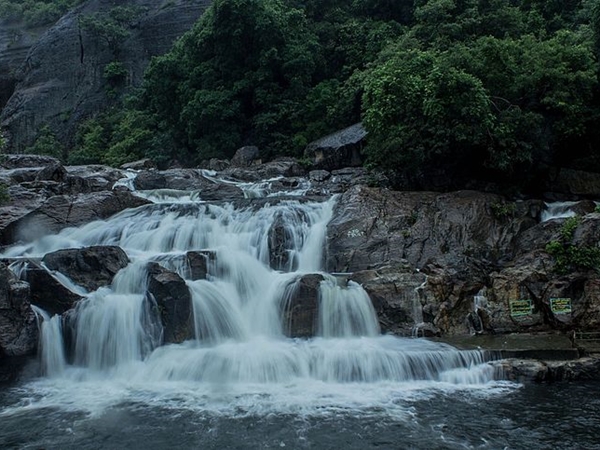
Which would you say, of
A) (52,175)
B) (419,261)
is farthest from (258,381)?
(52,175)

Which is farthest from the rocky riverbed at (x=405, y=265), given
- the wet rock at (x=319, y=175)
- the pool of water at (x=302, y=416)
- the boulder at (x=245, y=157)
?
the boulder at (x=245, y=157)

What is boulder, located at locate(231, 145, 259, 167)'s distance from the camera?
86.6ft

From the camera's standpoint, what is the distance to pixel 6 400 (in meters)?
9.72

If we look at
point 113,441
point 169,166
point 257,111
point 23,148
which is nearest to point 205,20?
point 257,111

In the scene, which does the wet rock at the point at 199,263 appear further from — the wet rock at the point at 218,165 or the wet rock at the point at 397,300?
the wet rock at the point at 218,165

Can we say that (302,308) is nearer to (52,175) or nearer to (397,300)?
(397,300)

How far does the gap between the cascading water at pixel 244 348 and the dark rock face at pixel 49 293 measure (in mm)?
317

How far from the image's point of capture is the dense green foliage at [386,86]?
52.6 ft

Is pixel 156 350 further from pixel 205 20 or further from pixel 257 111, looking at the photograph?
pixel 205 20

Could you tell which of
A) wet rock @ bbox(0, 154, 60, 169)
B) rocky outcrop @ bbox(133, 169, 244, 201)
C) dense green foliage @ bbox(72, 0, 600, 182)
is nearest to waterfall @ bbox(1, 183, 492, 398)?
dense green foliage @ bbox(72, 0, 600, 182)

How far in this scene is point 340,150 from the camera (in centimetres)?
2364

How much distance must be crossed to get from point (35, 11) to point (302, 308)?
179 ft

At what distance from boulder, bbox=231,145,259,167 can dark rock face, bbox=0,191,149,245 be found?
28.4 feet

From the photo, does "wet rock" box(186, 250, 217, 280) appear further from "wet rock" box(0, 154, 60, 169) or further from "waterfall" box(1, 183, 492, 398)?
"wet rock" box(0, 154, 60, 169)
